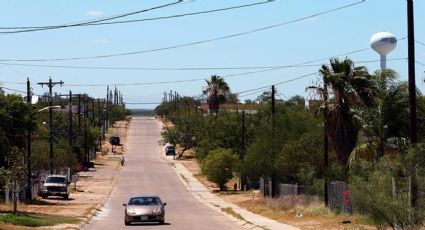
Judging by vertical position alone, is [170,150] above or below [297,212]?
above

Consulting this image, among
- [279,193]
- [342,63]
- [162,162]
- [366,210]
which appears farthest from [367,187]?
[162,162]

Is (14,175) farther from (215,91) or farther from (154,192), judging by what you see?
(215,91)

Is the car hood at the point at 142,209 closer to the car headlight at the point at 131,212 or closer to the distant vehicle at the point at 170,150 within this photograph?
the car headlight at the point at 131,212

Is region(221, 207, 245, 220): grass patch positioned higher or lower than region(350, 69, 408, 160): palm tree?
lower

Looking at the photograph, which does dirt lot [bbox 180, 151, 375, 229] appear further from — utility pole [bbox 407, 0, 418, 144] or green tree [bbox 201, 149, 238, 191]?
utility pole [bbox 407, 0, 418, 144]

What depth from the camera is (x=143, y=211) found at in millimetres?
38500

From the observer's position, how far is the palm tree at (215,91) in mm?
136625

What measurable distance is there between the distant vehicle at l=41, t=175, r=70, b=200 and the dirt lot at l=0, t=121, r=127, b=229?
57 cm

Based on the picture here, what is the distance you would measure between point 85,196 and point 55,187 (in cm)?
515

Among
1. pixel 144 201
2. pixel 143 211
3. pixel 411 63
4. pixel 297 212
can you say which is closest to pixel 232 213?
pixel 297 212

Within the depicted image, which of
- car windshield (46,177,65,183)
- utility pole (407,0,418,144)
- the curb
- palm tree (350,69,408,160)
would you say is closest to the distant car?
the curb

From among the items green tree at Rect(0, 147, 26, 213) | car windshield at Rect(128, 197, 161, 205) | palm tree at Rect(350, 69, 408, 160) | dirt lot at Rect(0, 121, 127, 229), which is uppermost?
palm tree at Rect(350, 69, 408, 160)

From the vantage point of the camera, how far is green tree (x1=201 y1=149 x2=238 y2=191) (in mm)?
73562

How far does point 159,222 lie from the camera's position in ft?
128
